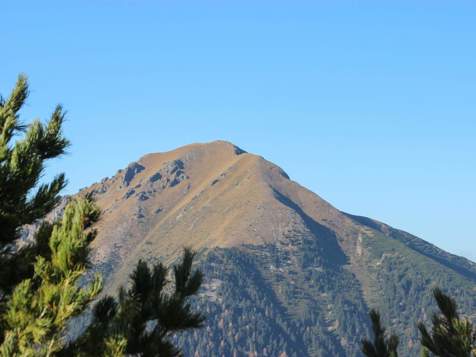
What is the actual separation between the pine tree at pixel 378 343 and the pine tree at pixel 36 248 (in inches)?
→ 320

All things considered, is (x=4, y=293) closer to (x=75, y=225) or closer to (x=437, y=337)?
(x=75, y=225)

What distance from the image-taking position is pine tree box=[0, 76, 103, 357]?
34.3ft

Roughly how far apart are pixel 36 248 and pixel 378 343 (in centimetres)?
853

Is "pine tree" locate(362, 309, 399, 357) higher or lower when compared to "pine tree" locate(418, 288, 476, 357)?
lower

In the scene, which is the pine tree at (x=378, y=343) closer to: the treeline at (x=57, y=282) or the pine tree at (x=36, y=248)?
the treeline at (x=57, y=282)

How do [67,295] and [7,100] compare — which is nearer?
[67,295]

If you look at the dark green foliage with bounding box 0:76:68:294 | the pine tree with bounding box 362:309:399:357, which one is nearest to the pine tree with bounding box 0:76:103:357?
the dark green foliage with bounding box 0:76:68:294

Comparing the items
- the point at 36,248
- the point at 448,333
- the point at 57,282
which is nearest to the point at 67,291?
the point at 57,282

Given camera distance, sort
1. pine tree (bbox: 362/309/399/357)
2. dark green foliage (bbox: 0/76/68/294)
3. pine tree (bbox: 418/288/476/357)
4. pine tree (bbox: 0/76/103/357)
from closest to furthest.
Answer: pine tree (bbox: 0/76/103/357), dark green foliage (bbox: 0/76/68/294), pine tree (bbox: 418/288/476/357), pine tree (bbox: 362/309/399/357)

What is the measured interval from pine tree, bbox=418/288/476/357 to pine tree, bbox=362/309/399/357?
75cm

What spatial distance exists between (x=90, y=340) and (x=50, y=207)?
11.3 ft

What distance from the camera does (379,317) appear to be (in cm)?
1798

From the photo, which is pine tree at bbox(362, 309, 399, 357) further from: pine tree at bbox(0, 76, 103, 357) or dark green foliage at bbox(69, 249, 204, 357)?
pine tree at bbox(0, 76, 103, 357)

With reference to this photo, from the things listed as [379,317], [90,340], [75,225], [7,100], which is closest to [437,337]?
[379,317]
